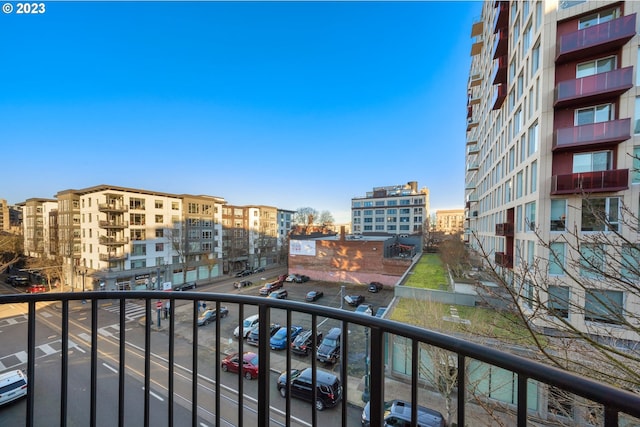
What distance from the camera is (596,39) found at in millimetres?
8852

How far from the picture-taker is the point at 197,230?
26828 millimetres

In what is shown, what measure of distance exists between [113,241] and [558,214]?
28572 millimetres

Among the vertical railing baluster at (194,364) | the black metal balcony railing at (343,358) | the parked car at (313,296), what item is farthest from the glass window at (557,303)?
the parked car at (313,296)

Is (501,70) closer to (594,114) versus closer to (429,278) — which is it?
(594,114)

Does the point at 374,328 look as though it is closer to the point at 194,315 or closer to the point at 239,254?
the point at 194,315

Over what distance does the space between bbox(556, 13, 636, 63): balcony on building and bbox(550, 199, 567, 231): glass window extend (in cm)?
535

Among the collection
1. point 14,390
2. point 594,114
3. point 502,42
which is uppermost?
point 502,42

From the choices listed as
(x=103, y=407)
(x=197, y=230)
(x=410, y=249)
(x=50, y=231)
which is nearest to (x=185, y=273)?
(x=197, y=230)

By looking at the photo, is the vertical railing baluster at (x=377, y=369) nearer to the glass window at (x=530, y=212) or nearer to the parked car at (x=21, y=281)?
the glass window at (x=530, y=212)

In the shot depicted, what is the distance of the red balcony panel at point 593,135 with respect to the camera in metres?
8.62

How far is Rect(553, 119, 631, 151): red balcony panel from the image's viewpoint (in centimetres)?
862

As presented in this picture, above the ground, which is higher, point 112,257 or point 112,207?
point 112,207

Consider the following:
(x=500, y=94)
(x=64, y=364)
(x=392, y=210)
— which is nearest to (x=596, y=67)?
(x=500, y=94)

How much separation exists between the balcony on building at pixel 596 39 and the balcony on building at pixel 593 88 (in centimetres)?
96
